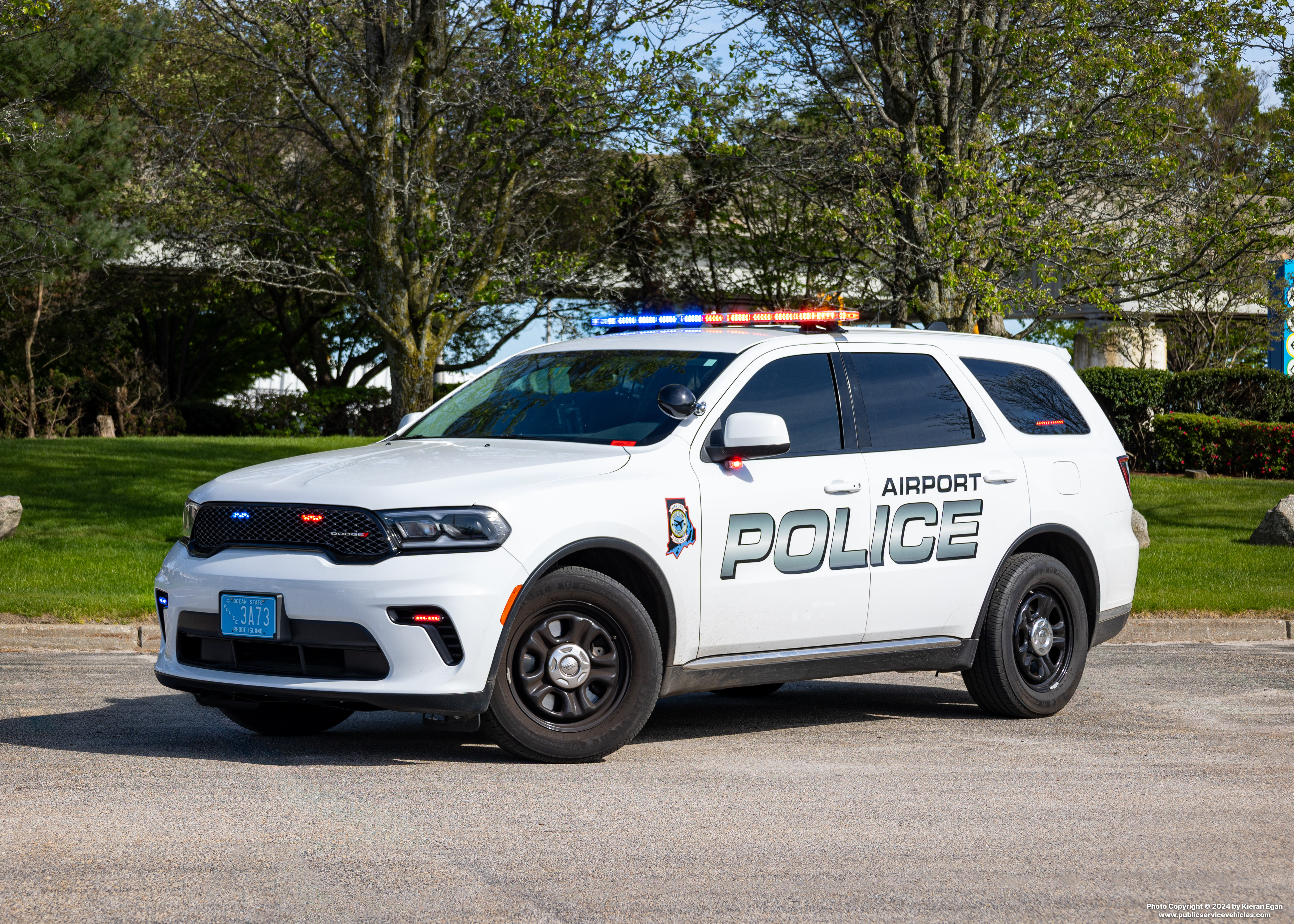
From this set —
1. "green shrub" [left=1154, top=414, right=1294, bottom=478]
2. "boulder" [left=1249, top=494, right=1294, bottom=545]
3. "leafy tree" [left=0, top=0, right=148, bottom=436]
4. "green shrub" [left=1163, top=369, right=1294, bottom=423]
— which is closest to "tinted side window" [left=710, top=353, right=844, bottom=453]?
"boulder" [left=1249, top=494, right=1294, bottom=545]

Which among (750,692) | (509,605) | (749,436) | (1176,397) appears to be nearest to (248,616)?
(509,605)

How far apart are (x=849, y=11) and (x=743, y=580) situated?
13782 millimetres

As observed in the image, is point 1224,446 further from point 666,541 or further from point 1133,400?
point 666,541

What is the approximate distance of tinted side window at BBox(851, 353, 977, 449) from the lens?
25.3 feet

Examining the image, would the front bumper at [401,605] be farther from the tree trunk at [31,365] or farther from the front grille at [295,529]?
the tree trunk at [31,365]

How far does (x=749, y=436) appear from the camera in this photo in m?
6.84

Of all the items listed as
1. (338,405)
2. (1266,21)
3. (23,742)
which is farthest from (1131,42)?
(338,405)

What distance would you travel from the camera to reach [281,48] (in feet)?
61.0

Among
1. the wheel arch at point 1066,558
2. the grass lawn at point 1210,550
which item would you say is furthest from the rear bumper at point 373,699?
the grass lawn at point 1210,550

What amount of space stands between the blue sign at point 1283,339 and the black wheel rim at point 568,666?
80.0 feet

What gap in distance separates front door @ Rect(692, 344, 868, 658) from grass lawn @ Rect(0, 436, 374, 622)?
584 centimetres

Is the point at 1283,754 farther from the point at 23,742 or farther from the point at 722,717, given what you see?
the point at 23,742

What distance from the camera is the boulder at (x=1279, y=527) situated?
55.5 ft

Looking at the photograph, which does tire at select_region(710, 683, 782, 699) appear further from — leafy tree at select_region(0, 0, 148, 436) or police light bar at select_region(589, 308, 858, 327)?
leafy tree at select_region(0, 0, 148, 436)
